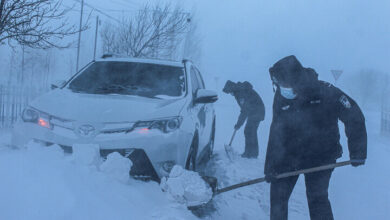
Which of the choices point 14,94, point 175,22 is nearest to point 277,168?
point 14,94

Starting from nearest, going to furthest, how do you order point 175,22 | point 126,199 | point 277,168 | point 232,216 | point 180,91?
point 126,199, point 277,168, point 232,216, point 180,91, point 175,22

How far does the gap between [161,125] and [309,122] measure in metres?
1.32

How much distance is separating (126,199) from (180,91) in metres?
1.81

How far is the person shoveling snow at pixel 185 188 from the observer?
288cm

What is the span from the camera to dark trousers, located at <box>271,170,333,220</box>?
2.82 metres

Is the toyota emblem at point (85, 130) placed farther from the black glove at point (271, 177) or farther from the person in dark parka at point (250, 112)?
the person in dark parka at point (250, 112)

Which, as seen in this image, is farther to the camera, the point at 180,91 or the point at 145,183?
the point at 180,91

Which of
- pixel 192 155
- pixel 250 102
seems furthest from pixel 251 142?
pixel 192 155

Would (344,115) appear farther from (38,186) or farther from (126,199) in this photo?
(38,186)

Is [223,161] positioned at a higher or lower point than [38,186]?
lower

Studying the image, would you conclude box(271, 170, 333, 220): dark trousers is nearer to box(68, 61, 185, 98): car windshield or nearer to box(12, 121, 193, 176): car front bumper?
box(12, 121, 193, 176): car front bumper

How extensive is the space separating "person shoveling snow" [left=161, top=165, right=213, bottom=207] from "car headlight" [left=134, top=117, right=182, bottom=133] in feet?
1.66

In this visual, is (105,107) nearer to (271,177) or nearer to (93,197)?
(93,197)

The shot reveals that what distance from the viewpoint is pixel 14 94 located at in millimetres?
9430
